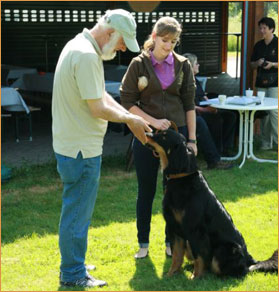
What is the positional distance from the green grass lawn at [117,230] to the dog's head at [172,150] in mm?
751

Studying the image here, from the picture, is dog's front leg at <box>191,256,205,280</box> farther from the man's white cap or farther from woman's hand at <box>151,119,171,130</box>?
the man's white cap

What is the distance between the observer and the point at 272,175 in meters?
6.64

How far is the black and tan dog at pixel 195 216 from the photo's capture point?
3656 mm

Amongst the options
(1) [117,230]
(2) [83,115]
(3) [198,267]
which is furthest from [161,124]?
(1) [117,230]

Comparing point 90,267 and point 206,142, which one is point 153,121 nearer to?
point 90,267

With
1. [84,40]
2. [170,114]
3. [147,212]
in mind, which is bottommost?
[147,212]

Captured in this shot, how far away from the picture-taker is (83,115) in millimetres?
3355

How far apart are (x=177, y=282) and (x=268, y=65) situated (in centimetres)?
476

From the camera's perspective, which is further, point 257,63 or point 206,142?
point 257,63

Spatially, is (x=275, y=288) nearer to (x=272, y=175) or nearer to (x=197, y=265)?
(x=197, y=265)

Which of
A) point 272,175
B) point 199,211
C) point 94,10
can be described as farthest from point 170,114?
point 94,10

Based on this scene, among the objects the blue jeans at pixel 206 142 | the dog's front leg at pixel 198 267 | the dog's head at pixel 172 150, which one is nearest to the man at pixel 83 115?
the dog's head at pixel 172 150

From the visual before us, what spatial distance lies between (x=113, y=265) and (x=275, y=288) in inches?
45.5

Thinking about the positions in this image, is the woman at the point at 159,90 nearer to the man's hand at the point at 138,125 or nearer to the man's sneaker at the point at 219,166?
the man's hand at the point at 138,125
